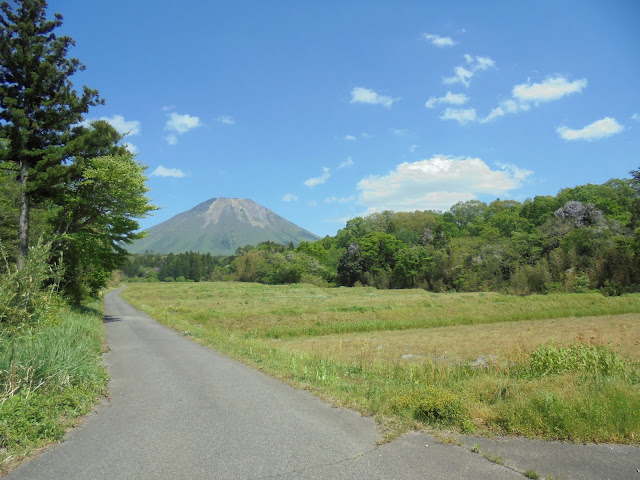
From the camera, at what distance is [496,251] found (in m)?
62.0

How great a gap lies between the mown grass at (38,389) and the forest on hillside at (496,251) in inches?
965

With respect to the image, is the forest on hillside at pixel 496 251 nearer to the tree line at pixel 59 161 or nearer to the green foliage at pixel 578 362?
the tree line at pixel 59 161

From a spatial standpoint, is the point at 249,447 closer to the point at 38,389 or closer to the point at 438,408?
the point at 438,408

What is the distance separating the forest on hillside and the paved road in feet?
87.6

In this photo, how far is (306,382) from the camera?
915 cm

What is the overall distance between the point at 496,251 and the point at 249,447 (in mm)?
64028

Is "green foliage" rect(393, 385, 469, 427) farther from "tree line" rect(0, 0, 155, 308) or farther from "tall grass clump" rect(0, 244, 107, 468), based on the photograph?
"tree line" rect(0, 0, 155, 308)

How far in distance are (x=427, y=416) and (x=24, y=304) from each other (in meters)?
8.22

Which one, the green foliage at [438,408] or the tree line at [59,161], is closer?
the green foliage at [438,408]

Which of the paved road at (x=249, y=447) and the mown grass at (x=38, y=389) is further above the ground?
the mown grass at (x=38, y=389)

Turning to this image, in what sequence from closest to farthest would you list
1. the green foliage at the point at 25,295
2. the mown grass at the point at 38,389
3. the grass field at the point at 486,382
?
1. the mown grass at the point at 38,389
2. the grass field at the point at 486,382
3. the green foliage at the point at 25,295

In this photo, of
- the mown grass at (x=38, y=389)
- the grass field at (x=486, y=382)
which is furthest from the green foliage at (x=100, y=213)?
the mown grass at (x=38, y=389)

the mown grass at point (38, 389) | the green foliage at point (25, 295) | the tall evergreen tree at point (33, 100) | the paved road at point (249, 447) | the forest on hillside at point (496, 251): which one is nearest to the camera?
the paved road at point (249, 447)

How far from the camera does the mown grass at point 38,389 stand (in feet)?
18.5
